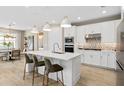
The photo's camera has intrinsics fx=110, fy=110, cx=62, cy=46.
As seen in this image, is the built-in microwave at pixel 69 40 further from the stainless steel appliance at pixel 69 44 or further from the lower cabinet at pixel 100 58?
the lower cabinet at pixel 100 58

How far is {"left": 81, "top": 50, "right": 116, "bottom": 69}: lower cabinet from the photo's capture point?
4707 millimetres

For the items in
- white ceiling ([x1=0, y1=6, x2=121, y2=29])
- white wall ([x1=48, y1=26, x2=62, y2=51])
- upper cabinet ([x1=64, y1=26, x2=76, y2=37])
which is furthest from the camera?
white wall ([x1=48, y1=26, x2=62, y2=51])

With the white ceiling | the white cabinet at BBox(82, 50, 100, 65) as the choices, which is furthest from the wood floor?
the white ceiling

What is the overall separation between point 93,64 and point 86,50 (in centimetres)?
78

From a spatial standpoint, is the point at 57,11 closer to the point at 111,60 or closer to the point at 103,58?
the point at 103,58

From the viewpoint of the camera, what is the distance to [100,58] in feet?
16.7

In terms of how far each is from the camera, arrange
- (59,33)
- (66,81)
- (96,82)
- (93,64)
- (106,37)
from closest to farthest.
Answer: (66,81) < (96,82) < (106,37) < (93,64) < (59,33)

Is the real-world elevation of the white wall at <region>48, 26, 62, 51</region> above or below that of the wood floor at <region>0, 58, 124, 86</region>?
above

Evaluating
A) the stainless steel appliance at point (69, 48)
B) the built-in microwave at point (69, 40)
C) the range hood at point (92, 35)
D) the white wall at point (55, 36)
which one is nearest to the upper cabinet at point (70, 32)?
the built-in microwave at point (69, 40)

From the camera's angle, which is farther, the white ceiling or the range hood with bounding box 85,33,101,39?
the range hood with bounding box 85,33,101,39

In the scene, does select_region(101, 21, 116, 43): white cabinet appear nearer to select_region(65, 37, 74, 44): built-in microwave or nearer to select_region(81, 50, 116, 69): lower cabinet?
select_region(81, 50, 116, 69): lower cabinet
